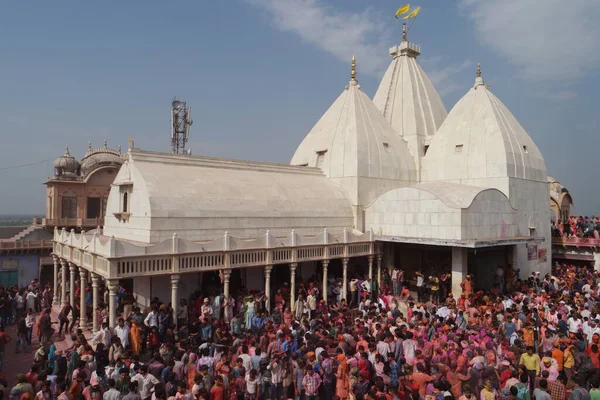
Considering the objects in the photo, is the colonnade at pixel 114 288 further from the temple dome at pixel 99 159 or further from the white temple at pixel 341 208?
the temple dome at pixel 99 159

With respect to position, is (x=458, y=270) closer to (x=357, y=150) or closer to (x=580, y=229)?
(x=357, y=150)

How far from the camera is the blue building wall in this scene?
3397 cm

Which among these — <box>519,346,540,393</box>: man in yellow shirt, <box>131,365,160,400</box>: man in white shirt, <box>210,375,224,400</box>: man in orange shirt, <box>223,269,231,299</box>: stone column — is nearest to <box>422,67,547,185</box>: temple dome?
<box>519,346,540,393</box>: man in yellow shirt

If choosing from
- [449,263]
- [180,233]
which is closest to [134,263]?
[180,233]

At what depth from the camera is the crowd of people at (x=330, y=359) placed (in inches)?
369

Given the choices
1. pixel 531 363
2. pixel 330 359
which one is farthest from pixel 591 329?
pixel 330 359

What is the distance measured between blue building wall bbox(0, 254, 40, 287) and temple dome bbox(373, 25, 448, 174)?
3210cm

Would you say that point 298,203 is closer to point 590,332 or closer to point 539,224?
point 590,332

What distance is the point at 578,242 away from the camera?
32.3 meters

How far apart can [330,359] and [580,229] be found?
31.9 metres

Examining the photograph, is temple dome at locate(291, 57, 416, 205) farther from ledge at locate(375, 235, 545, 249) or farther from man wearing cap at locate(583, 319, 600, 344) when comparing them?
man wearing cap at locate(583, 319, 600, 344)

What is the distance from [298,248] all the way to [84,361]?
11.7 metres

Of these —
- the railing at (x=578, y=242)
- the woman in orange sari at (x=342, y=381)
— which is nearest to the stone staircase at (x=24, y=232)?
the woman in orange sari at (x=342, y=381)

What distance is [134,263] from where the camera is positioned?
16250 mm
